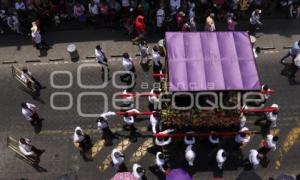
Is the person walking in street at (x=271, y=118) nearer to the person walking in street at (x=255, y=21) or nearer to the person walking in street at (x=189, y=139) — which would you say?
the person walking in street at (x=189, y=139)

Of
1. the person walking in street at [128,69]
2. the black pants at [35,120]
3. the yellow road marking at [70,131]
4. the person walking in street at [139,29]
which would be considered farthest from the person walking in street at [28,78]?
the person walking in street at [139,29]

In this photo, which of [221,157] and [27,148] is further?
[27,148]

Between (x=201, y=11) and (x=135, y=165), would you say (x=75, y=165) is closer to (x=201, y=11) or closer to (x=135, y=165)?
(x=135, y=165)

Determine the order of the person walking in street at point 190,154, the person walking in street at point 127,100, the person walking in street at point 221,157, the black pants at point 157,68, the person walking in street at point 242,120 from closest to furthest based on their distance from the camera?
1. the person walking in street at point 221,157
2. the person walking in street at point 190,154
3. the person walking in street at point 242,120
4. the person walking in street at point 127,100
5. the black pants at point 157,68

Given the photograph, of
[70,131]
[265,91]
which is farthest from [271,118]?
[70,131]

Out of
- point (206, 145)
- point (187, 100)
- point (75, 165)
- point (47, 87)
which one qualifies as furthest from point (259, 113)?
point (47, 87)

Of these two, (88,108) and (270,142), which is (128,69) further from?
(270,142)

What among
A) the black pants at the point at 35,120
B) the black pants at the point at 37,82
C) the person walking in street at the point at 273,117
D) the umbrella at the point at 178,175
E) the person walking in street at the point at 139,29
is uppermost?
the person walking in street at the point at 139,29
